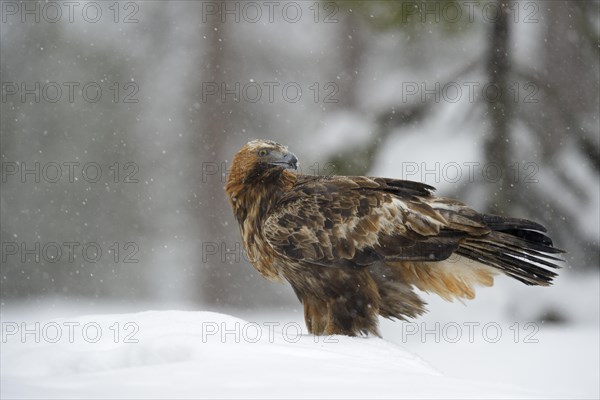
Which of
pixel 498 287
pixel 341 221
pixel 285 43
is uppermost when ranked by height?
pixel 285 43

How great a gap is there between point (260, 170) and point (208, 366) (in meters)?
2.28

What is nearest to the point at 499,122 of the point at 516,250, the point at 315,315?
the point at 516,250

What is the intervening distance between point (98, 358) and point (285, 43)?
9542 mm

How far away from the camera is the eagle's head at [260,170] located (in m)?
5.16

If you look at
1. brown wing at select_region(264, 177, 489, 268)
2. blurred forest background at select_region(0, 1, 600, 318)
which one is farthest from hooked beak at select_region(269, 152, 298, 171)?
blurred forest background at select_region(0, 1, 600, 318)

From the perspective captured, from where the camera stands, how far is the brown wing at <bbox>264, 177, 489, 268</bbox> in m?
4.89

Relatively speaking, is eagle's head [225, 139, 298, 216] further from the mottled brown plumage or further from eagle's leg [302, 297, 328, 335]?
eagle's leg [302, 297, 328, 335]

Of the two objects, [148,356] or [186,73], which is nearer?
[148,356]

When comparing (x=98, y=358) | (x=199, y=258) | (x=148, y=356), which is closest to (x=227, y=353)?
(x=148, y=356)

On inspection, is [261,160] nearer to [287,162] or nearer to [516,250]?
[287,162]

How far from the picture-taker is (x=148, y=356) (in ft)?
11.0

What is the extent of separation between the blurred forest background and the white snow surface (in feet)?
15.1

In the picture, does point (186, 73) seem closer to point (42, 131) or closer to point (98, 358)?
point (42, 131)

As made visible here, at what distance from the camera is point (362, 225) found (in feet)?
16.4
